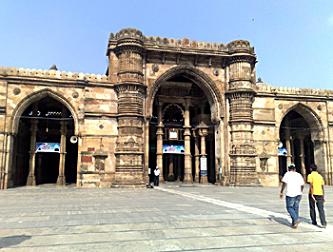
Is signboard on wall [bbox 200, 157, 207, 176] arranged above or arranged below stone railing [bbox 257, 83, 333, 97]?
below

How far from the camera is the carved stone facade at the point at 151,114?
21703 millimetres

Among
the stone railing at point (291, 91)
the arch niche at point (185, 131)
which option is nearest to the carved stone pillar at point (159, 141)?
the arch niche at point (185, 131)

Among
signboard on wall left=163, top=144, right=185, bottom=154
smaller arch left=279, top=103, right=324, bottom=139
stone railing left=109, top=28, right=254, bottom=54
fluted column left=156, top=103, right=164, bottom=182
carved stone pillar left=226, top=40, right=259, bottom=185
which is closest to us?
carved stone pillar left=226, top=40, right=259, bottom=185

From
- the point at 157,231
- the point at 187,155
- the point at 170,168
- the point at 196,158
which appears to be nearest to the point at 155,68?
the point at 187,155

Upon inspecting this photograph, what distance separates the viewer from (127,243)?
19.7 ft

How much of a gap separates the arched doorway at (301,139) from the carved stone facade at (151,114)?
6.4 inches

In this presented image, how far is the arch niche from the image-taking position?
90.3ft

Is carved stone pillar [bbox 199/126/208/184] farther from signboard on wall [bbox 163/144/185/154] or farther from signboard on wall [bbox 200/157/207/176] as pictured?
signboard on wall [bbox 163/144/185/154]

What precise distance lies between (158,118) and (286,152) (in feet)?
39.8

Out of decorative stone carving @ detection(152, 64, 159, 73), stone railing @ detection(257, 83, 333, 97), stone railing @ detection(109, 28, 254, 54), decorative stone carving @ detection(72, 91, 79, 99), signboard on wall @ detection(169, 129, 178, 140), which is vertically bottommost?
signboard on wall @ detection(169, 129, 178, 140)

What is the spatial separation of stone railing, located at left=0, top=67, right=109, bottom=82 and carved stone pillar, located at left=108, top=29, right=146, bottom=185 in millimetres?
1590

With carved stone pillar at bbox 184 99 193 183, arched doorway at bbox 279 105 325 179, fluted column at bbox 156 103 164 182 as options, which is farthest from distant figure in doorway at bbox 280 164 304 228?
arched doorway at bbox 279 105 325 179

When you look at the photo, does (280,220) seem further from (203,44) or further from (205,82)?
(203,44)

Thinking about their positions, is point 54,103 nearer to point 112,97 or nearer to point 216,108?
point 112,97
